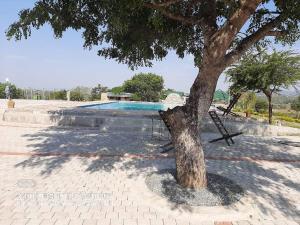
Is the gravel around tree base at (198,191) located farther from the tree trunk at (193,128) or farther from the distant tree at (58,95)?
the distant tree at (58,95)

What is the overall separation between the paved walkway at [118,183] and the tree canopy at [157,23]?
318 centimetres

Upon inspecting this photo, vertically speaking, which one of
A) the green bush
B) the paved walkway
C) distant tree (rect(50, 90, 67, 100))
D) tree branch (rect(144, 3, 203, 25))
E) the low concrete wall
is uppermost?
tree branch (rect(144, 3, 203, 25))

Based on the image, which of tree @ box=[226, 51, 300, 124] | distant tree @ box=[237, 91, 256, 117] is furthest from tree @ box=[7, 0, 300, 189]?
distant tree @ box=[237, 91, 256, 117]

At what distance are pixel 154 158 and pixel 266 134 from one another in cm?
882

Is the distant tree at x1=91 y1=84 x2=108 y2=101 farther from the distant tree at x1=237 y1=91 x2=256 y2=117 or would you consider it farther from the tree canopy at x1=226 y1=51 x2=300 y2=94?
the tree canopy at x1=226 y1=51 x2=300 y2=94

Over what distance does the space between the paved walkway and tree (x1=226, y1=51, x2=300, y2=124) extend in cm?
752

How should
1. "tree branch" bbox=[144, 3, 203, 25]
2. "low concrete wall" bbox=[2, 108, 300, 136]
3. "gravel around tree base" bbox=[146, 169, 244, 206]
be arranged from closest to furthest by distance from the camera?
1. "gravel around tree base" bbox=[146, 169, 244, 206]
2. "tree branch" bbox=[144, 3, 203, 25]
3. "low concrete wall" bbox=[2, 108, 300, 136]

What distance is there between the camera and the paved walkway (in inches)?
217

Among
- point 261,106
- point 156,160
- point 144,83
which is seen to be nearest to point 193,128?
point 156,160

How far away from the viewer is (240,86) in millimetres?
20516

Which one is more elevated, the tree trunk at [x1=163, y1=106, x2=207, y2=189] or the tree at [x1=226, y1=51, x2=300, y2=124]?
the tree at [x1=226, y1=51, x2=300, y2=124]

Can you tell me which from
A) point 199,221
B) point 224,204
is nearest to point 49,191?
point 199,221

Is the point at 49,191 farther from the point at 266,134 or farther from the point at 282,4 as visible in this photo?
the point at 266,134

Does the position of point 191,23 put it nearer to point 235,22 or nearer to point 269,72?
point 235,22
